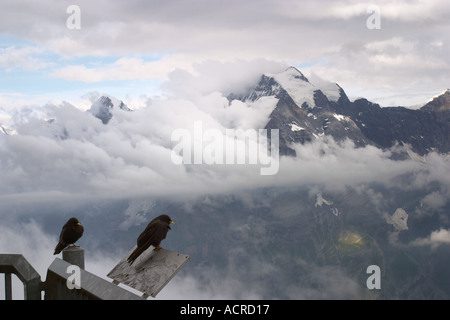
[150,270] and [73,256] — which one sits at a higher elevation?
[73,256]

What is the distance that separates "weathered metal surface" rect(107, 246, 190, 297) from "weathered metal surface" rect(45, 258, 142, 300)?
5.54ft

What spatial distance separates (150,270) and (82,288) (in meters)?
3.05

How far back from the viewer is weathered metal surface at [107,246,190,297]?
1193 centimetres

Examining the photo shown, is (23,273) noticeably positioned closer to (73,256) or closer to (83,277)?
(73,256)

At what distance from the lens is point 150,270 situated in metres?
12.9

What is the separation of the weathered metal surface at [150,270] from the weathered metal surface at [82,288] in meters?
1.69

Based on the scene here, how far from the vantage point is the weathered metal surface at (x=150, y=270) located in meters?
11.9

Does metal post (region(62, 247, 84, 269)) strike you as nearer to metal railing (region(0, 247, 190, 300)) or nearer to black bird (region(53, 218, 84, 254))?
metal railing (region(0, 247, 190, 300))
